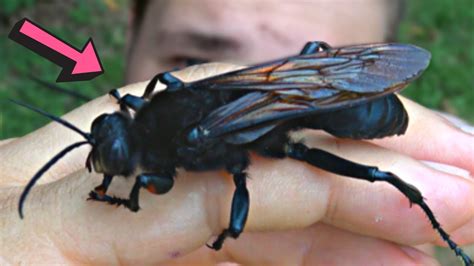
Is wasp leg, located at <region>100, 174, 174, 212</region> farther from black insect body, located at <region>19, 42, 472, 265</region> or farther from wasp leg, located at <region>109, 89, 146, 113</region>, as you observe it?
wasp leg, located at <region>109, 89, 146, 113</region>

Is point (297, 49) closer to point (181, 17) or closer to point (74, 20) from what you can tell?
point (181, 17)

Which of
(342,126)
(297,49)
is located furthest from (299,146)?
(297,49)

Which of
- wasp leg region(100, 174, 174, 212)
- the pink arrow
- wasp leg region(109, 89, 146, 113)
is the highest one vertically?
the pink arrow

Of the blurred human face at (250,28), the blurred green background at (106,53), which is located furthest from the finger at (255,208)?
the blurred green background at (106,53)

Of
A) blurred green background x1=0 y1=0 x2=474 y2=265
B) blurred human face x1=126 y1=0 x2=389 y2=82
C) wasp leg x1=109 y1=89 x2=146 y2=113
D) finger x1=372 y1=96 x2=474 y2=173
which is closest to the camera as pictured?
wasp leg x1=109 y1=89 x2=146 y2=113

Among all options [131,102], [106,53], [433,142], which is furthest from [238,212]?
[106,53]

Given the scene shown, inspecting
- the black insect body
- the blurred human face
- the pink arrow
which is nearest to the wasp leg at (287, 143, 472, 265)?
the black insect body
